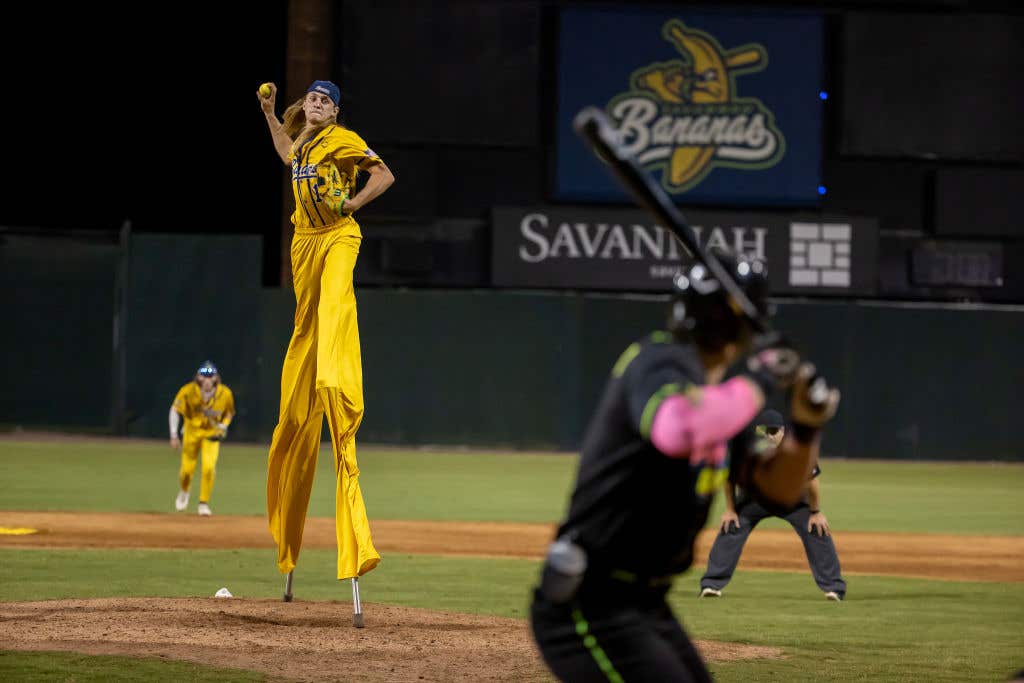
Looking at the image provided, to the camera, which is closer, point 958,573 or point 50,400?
point 958,573

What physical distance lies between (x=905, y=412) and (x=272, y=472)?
2016 centimetres

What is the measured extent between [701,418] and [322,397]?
4.82 meters

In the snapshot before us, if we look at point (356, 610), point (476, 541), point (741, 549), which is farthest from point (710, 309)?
point (476, 541)

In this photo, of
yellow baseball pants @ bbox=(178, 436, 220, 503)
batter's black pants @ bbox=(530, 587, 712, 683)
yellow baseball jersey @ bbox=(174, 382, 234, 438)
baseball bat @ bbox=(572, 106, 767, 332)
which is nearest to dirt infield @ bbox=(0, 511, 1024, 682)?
yellow baseball pants @ bbox=(178, 436, 220, 503)

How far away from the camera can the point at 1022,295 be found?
27422mm

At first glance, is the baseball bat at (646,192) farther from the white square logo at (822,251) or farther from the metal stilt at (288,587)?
the white square logo at (822,251)

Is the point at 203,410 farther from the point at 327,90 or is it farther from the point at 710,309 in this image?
the point at 710,309

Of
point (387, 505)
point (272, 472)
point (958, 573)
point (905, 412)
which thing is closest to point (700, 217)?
point (905, 412)

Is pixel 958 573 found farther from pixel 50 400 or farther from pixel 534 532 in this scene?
pixel 50 400

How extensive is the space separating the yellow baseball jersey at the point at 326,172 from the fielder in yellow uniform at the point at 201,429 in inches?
324

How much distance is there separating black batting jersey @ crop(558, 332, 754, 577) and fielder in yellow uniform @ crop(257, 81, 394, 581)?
169 inches

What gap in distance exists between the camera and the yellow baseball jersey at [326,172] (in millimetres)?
8555

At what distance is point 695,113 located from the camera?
87.8ft

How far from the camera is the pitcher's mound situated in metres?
7.63
